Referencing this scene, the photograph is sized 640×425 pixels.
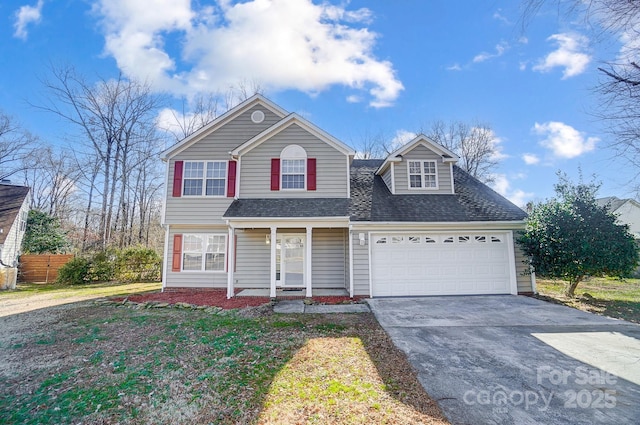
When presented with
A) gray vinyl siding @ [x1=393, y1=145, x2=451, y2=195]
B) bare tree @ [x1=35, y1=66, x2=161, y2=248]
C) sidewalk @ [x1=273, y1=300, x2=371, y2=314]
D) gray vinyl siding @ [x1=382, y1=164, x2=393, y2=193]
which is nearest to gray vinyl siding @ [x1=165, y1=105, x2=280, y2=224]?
sidewalk @ [x1=273, y1=300, x2=371, y2=314]

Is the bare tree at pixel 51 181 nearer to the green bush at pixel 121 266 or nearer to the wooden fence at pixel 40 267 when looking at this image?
the wooden fence at pixel 40 267

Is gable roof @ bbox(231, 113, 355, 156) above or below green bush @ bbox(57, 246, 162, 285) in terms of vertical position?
above

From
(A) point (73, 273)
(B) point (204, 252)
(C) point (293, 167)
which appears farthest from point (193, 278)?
(A) point (73, 273)

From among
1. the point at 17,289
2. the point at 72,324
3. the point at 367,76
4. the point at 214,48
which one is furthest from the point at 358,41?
the point at 17,289

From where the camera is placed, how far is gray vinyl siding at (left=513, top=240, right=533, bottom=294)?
407 inches

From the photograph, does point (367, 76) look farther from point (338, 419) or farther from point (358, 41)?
point (338, 419)

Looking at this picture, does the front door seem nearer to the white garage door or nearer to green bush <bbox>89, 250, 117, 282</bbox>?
the white garage door

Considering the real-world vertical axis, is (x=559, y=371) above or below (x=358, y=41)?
below

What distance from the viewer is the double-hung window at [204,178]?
11672mm

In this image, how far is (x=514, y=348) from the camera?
528cm

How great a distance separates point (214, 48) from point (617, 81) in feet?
48.2

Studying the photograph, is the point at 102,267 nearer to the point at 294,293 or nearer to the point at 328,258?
the point at 294,293

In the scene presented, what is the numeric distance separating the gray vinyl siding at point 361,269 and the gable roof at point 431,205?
3.50ft

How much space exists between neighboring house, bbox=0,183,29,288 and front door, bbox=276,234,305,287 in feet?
54.9
